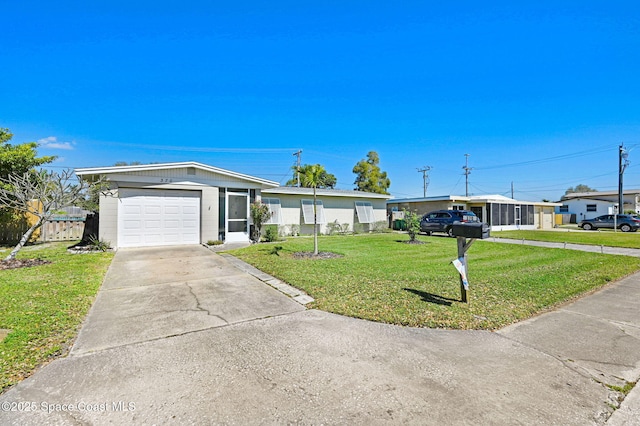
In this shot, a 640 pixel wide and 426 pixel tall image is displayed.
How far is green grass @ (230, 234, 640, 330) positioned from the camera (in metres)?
4.54

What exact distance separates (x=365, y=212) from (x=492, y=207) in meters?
11.1

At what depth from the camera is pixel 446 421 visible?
223 centimetres

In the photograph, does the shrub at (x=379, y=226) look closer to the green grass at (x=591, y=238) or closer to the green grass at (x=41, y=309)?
the green grass at (x=591, y=238)

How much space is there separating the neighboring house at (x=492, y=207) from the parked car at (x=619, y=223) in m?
4.39

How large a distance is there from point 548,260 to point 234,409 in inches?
428

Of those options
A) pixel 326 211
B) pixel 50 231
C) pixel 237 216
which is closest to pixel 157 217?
pixel 237 216

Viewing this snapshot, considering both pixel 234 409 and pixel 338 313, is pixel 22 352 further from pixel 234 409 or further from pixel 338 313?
pixel 338 313

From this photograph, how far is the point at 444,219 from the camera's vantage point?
1909 cm

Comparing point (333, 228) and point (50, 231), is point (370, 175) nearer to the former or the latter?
point (333, 228)

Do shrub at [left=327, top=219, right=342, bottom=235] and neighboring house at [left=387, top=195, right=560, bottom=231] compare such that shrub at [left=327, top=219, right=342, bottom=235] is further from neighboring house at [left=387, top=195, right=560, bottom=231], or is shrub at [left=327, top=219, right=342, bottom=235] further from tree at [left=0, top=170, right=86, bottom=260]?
tree at [left=0, top=170, right=86, bottom=260]

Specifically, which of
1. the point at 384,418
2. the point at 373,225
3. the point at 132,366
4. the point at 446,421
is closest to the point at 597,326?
the point at 446,421

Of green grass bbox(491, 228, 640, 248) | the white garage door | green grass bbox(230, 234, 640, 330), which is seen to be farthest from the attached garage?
green grass bbox(491, 228, 640, 248)

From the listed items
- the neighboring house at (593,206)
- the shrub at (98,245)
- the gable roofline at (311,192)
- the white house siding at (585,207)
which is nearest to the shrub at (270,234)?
the gable roofline at (311,192)

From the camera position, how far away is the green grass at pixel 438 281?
4.54 m
